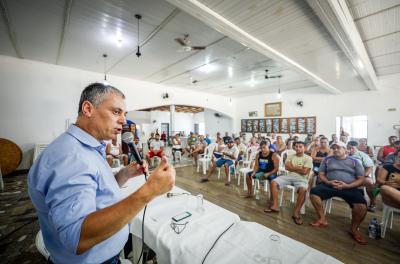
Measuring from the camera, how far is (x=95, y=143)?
82 cm

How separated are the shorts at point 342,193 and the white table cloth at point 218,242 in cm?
229

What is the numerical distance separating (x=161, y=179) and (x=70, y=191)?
0.30 m

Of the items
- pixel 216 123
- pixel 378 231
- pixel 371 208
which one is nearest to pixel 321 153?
pixel 371 208

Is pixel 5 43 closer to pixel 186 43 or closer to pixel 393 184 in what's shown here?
pixel 186 43

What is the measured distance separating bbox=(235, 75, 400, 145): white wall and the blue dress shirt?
934 cm

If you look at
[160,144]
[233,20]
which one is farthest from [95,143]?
[160,144]

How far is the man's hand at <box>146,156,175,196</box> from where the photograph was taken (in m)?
0.64

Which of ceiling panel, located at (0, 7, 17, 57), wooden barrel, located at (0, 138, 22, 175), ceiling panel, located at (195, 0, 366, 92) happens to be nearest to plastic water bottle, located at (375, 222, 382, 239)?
ceiling panel, located at (195, 0, 366, 92)

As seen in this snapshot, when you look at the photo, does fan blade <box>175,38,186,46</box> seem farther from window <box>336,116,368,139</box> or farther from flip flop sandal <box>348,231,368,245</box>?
window <box>336,116,368,139</box>

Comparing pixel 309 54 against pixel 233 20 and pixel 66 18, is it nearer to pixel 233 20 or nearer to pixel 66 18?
pixel 233 20

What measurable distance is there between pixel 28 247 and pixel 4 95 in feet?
16.1

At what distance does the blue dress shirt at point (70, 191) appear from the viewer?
538mm

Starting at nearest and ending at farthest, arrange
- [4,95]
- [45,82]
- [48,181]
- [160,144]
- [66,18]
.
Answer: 1. [48,181]
2. [66,18]
3. [4,95]
4. [45,82]
5. [160,144]

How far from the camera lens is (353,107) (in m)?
7.20
